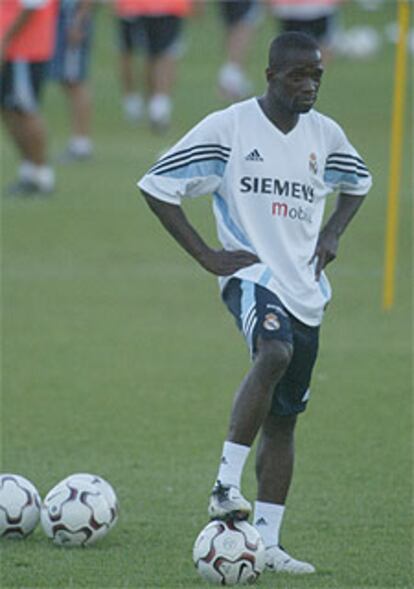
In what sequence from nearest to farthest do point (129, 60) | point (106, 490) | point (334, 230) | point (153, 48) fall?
point (334, 230), point (106, 490), point (153, 48), point (129, 60)

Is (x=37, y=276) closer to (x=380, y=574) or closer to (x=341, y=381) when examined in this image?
(x=341, y=381)

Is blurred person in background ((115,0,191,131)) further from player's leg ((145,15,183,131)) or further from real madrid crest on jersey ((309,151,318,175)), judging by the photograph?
real madrid crest on jersey ((309,151,318,175))

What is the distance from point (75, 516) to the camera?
7.38 meters

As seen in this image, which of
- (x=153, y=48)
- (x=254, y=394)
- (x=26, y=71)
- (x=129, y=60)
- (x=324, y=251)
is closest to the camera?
(x=254, y=394)

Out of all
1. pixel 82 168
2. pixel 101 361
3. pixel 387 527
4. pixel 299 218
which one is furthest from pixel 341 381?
pixel 82 168

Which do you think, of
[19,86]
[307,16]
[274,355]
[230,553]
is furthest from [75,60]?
[230,553]

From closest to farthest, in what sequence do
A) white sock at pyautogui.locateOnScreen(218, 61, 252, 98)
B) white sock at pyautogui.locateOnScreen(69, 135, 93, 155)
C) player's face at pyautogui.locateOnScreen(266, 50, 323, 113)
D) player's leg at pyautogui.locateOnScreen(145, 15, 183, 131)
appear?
player's face at pyautogui.locateOnScreen(266, 50, 323, 113) → white sock at pyautogui.locateOnScreen(69, 135, 93, 155) → player's leg at pyautogui.locateOnScreen(145, 15, 183, 131) → white sock at pyautogui.locateOnScreen(218, 61, 252, 98)

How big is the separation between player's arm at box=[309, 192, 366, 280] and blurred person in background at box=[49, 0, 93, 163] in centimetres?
1112

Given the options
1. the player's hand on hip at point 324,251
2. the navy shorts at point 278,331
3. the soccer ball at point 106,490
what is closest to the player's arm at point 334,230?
the player's hand on hip at point 324,251

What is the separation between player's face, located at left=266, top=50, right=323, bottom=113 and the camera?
6949mm

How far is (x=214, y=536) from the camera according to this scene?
6.67 meters

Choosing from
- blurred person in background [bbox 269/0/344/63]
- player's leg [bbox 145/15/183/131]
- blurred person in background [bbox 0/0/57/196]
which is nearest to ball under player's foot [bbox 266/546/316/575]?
blurred person in background [bbox 0/0/57/196]

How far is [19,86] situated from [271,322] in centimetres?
1000

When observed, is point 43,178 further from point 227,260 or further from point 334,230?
point 227,260
